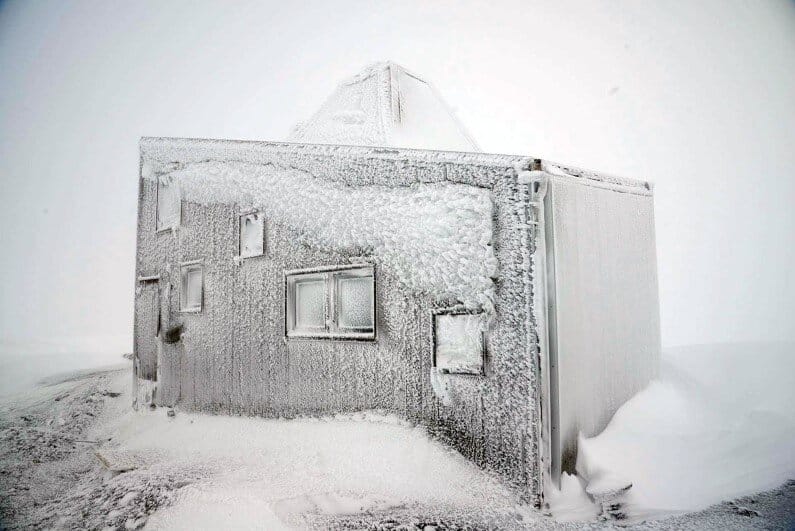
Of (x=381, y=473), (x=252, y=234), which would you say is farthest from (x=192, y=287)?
(x=381, y=473)

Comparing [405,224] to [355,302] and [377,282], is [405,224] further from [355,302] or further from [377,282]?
[355,302]

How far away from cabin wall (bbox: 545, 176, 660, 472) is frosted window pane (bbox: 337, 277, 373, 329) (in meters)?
1.71

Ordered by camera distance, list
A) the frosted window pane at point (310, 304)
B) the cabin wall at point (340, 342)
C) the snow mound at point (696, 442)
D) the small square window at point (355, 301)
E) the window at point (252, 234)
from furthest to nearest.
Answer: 1. the window at point (252, 234)
2. the frosted window pane at point (310, 304)
3. the small square window at point (355, 301)
4. the cabin wall at point (340, 342)
5. the snow mound at point (696, 442)

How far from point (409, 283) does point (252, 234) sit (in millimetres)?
2350

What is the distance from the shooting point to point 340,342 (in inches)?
161

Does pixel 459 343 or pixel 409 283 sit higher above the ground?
pixel 409 283

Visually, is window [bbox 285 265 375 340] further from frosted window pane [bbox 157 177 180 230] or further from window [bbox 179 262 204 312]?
frosted window pane [bbox 157 177 180 230]

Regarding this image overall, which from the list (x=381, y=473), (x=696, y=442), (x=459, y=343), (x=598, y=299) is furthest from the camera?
(x=598, y=299)

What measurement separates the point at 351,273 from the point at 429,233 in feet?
3.07

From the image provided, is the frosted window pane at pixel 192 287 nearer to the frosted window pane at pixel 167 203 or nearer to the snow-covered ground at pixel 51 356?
the frosted window pane at pixel 167 203

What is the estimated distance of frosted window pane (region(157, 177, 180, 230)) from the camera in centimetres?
590

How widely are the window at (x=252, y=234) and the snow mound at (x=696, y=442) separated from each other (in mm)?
3915

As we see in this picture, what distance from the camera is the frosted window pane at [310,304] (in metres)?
4.32

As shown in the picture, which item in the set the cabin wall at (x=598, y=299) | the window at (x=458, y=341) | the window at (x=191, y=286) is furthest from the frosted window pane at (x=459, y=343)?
the window at (x=191, y=286)
